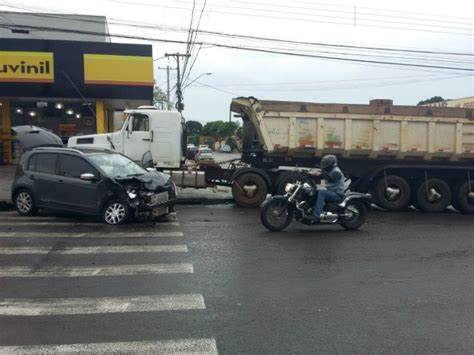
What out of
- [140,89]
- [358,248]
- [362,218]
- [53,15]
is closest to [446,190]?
[362,218]

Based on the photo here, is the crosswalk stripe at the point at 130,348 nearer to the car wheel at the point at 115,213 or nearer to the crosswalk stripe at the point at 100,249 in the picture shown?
the crosswalk stripe at the point at 100,249

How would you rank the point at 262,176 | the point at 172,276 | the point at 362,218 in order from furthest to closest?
the point at 262,176, the point at 362,218, the point at 172,276

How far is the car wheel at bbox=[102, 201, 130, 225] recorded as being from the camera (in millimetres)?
10430

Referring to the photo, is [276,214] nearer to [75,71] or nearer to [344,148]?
[344,148]

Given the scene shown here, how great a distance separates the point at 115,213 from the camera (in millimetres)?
10469

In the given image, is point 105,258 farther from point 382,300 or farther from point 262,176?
point 262,176

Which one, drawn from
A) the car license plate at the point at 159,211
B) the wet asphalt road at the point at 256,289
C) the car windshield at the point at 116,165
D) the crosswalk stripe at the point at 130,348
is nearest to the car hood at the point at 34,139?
the car windshield at the point at 116,165

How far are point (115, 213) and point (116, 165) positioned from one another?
1.33m

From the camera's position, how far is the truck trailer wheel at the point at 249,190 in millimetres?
14055

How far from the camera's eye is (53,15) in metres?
32.7

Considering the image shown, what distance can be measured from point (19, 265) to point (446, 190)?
11.5 metres

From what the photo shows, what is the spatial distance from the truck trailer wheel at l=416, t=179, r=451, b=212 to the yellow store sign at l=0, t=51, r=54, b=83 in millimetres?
15397

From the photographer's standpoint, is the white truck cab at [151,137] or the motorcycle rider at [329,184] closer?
the motorcycle rider at [329,184]

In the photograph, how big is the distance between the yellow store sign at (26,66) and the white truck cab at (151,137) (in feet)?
26.5
